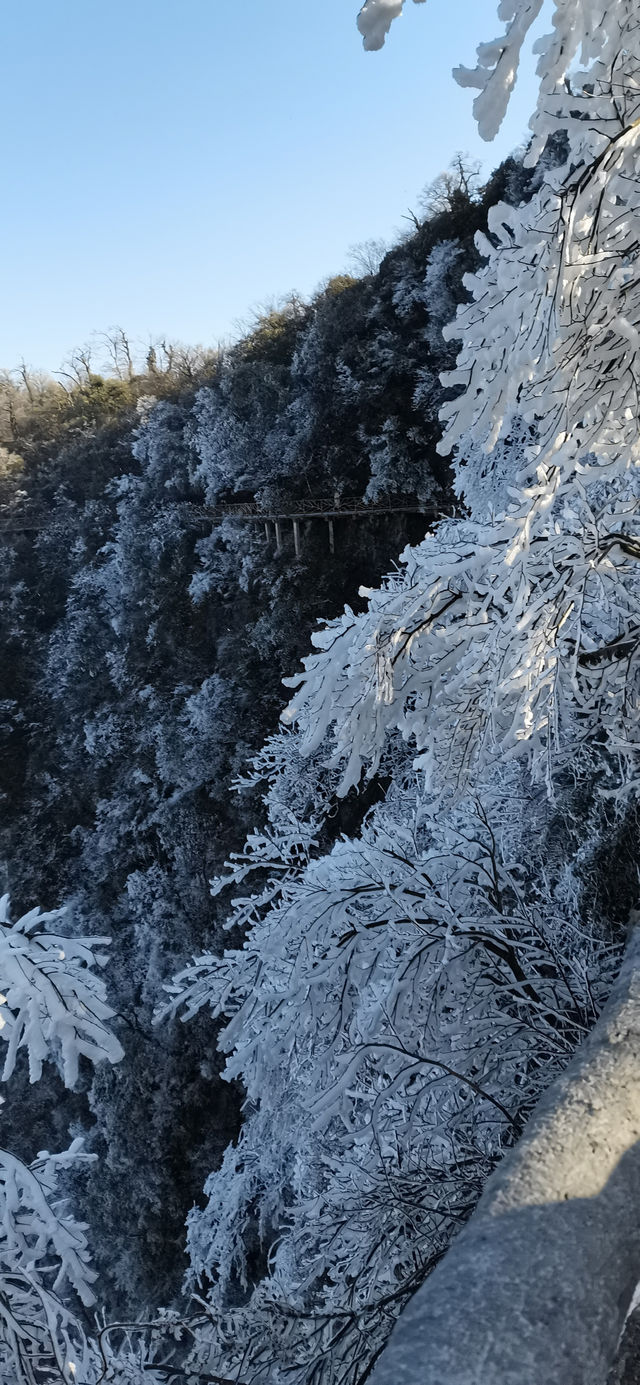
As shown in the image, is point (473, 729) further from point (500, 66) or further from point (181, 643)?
point (181, 643)

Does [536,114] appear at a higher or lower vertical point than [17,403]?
lower

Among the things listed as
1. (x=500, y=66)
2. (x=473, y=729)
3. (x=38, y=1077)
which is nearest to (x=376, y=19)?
(x=500, y=66)

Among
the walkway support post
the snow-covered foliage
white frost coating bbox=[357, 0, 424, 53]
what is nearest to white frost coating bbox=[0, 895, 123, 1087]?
the snow-covered foliage

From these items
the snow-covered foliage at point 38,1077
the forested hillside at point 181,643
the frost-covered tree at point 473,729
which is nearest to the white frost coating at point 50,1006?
the snow-covered foliage at point 38,1077

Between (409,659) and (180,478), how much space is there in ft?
44.6

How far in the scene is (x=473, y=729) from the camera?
114 inches

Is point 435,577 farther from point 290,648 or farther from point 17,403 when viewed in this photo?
point 17,403

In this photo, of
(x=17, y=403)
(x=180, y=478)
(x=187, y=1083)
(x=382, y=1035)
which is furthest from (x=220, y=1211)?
(x=17, y=403)

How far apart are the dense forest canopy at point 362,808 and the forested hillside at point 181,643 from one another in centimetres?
7

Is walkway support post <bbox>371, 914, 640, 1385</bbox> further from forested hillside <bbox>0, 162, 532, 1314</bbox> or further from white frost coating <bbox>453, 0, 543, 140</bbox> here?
forested hillside <bbox>0, 162, 532, 1314</bbox>

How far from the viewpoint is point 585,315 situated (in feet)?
5.93

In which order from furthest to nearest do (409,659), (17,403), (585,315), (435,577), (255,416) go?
1. (17,403)
2. (255,416)
3. (409,659)
4. (435,577)
5. (585,315)

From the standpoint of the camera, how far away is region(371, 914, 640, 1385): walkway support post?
3.53 feet

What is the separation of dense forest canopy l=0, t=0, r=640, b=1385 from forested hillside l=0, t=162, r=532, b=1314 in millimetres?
72
